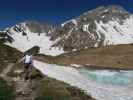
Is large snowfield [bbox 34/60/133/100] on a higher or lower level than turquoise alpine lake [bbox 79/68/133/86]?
lower

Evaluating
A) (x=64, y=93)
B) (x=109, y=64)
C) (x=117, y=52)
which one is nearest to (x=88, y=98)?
(x=64, y=93)

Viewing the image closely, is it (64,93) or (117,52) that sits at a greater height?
(117,52)

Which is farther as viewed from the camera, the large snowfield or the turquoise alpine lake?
the turquoise alpine lake

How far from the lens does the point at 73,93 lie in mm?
28406

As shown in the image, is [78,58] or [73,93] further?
[78,58]

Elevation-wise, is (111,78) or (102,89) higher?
(111,78)

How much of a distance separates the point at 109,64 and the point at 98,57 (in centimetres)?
1165

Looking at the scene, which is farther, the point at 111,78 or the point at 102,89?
the point at 111,78

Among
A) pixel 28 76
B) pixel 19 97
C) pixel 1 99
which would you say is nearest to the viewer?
pixel 1 99

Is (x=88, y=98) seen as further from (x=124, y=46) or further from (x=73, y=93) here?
(x=124, y=46)

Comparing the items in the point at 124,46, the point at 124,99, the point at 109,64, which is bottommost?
the point at 124,99

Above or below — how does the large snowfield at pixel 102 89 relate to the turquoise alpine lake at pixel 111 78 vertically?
below

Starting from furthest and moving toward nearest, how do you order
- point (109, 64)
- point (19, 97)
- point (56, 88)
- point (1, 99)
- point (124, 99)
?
1. point (109, 64)
2. point (56, 88)
3. point (124, 99)
4. point (19, 97)
5. point (1, 99)

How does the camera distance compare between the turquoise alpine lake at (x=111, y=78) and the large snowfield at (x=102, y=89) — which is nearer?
the large snowfield at (x=102, y=89)
